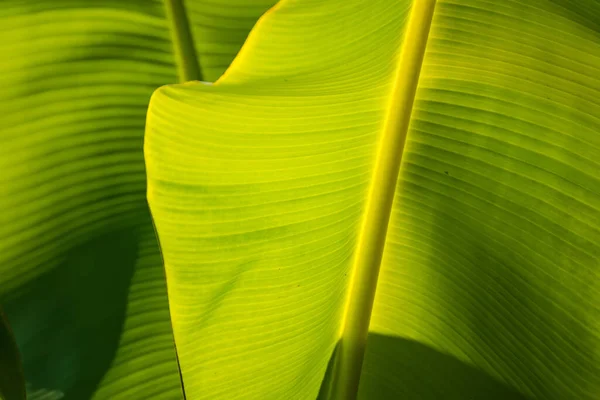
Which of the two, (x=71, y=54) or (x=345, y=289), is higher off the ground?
(x=71, y=54)

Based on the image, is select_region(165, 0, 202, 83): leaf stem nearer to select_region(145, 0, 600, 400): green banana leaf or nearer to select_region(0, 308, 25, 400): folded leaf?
select_region(145, 0, 600, 400): green banana leaf

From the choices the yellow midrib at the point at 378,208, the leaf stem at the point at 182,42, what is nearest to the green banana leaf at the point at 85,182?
the leaf stem at the point at 182,42

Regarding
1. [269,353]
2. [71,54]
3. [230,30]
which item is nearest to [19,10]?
[71,54]

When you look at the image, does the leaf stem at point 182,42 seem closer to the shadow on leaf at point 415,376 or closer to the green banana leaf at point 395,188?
the green banana leaf at point 395,188

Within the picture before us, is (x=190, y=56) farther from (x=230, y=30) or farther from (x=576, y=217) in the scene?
(x=576, y=217)

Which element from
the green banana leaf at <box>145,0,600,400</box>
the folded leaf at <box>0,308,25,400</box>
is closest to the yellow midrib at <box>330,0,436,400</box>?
the green banana leaf at <box>145,0,600,400</box>

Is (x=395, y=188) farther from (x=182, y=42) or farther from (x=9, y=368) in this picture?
(x=9, y=368)
